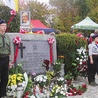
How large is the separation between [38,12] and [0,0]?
89.8 ft

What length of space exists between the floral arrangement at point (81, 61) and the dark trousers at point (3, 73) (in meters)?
3.07

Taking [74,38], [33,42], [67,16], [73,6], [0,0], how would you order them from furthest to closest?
1. [73,6]
2. [67,16]
3. [0,0]
4. [74,38]
5. [33,42]

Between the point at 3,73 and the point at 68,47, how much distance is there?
3.08 metres

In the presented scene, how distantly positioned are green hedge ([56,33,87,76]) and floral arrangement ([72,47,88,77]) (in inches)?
4.2

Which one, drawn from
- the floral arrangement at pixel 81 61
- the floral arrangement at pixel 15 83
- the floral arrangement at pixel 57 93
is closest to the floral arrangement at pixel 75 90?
the floral arrangement at pixel 57 93

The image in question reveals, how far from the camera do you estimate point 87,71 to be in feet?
26.2

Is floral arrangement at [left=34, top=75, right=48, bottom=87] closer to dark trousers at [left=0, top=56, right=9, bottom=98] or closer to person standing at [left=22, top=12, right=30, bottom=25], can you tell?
dark trousers at [left=0, top=56, right=9, bottom=98]

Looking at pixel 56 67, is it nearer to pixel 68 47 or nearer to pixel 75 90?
pixel 75 90

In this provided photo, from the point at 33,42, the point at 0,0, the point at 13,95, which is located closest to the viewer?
the point at 13,95

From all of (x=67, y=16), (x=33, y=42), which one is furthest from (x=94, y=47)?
(x=67, y=16)

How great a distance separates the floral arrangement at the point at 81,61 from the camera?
313 inches

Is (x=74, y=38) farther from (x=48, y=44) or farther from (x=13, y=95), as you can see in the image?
(x=13, y=95)

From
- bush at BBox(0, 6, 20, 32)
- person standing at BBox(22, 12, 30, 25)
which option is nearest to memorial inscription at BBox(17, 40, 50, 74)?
person standing at BBox(22, 12, 30, 25)

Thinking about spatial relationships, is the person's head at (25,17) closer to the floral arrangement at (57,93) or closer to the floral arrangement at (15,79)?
the floral arrangement at (15,79)
